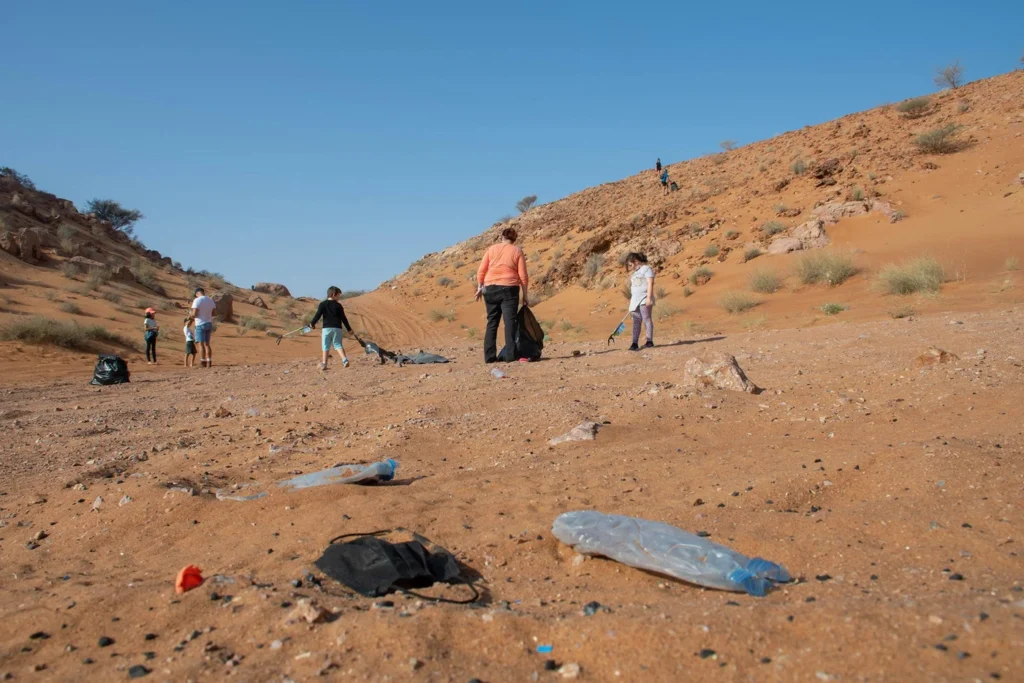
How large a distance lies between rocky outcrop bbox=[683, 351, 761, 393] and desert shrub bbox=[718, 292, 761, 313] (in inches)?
421

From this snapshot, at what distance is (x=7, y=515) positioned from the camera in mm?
4395

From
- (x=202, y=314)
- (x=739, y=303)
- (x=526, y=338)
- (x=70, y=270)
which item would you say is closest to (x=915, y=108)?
(x=739, y=303)

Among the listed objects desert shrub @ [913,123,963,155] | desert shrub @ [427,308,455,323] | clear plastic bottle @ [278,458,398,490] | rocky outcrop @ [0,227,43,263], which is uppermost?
Answer: desert shrub @ [913,123,963,155]

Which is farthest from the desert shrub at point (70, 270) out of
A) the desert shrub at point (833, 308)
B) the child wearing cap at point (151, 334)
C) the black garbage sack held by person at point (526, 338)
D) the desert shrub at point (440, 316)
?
the desert shrub at point (833, 308)

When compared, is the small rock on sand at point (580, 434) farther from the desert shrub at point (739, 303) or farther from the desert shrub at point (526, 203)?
the desert shrub at point (526, 203)

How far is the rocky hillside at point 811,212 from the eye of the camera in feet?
65.5

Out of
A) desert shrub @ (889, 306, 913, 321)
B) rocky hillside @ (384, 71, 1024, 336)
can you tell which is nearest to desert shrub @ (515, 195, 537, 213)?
rocky hillside @ (384, 71, 1024, 336)

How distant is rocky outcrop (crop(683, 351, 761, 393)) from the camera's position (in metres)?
6.66

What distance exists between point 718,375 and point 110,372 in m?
10.2

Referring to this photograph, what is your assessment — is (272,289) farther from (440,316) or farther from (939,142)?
(939,142)

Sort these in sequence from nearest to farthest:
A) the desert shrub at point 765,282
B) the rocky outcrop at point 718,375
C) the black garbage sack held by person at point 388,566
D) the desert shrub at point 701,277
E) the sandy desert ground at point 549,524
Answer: the sandy desert ground at point 549,524
the black garbage sack held by person at point 388,566
the rocky outcrop at point 718,375
the desert shrub at point 765,282
the desert shrub at point 701,277

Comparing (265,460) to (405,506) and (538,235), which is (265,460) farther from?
(538,235)

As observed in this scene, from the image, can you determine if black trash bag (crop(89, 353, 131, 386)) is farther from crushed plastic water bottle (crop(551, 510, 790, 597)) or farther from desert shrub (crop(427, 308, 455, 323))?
desert shrub (crop(427, 308, 455, 323))

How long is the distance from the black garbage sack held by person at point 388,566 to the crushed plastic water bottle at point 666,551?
0.60 meters
